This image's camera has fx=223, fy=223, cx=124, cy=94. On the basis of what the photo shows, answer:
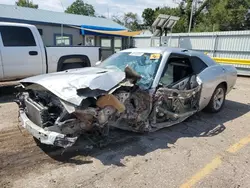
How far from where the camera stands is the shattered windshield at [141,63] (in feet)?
13.6

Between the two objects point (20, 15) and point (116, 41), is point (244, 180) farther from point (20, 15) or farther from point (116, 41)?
point (116, 41)

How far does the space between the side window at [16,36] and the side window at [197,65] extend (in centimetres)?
486

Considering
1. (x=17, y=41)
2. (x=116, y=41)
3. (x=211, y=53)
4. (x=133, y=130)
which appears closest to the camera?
(x=133, y=130)

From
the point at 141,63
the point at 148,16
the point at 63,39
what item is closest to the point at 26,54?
the point at 141,63

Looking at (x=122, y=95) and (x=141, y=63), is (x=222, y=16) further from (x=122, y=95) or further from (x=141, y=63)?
Result: (x=122, y=95)

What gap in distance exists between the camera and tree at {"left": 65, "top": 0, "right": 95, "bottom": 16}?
192 ft

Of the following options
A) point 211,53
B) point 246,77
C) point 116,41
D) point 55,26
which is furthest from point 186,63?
point 116,41

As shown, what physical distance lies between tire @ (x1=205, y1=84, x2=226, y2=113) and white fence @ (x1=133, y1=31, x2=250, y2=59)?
9.51m

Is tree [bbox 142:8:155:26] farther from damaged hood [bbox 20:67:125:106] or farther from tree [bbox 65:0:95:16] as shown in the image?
damaged hood [bbox 20:67:125:106]

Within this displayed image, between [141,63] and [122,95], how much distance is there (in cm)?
122

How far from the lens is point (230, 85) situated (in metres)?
6.09

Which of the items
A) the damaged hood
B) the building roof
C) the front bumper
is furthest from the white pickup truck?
the building roof

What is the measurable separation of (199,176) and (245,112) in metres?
3.92

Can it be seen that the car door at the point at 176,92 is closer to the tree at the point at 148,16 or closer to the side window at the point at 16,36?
the side window at the point at 16,36
